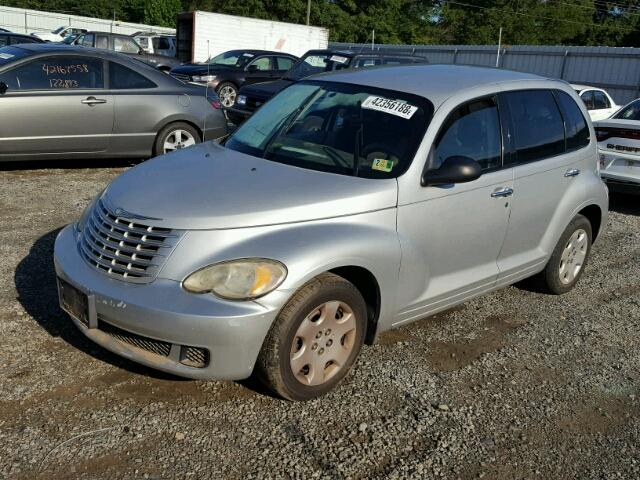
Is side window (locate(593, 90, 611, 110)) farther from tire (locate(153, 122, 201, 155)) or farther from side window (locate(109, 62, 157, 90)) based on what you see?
side window (locate(109, 62, 157, 90))

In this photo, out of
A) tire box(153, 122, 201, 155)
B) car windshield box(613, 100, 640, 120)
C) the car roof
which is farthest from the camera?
car windshield box(613, 100, 640, 120)

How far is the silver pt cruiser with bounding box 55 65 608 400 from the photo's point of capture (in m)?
3.20

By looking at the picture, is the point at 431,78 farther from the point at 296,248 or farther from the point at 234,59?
the point at 234,59

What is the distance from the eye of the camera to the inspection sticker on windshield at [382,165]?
12.7 ft

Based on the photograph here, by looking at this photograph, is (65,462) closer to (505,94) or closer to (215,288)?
(215,288)

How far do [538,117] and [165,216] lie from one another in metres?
2.94

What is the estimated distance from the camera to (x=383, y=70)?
15.5ft

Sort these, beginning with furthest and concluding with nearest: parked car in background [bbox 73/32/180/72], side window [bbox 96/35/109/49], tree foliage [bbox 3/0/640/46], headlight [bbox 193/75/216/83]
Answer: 1. tree foliage [bbox 3/0/640/46]
2. side window [bbox 96/35/109/49]
3. parked car in background [bbox 73/32/180/72]
4. headlight [bbox 193/75/216/83]

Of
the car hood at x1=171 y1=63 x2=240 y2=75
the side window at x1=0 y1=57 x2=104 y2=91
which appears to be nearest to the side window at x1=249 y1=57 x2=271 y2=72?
the car hood at x1=171 y1=63 x2=240 y2=75

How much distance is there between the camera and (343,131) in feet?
13.7

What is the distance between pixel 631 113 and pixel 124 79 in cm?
715

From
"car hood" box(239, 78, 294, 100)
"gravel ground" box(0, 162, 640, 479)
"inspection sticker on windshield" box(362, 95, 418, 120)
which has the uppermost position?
"inspection sticker on windshield" box(362, 95, 418, 120)

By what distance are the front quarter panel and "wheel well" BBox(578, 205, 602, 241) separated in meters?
2.57

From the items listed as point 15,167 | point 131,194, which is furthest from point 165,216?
point 15,167
